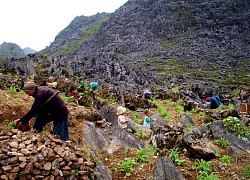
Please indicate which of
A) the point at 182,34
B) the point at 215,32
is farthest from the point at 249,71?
the point at 182,34

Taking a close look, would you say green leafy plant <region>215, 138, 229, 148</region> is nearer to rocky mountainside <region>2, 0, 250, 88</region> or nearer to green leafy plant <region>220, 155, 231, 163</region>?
green leafy plant <region>220, 155, 231, 163</region>

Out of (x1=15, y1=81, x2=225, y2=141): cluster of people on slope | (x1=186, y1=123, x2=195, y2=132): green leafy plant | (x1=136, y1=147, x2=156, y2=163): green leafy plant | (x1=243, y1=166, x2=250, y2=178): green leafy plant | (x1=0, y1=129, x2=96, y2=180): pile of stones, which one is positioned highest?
(x1=15, y1=81, x2=225, y2=141): cluster of people on slope

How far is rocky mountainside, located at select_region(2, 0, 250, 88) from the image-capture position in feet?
256

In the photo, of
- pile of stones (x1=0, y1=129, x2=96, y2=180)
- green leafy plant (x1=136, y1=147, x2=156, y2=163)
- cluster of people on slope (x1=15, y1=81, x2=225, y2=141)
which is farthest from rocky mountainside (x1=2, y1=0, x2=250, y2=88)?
pile of stones (x1=0, y1=129, x2=96, y2=180)

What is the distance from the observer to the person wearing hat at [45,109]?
A: 668 cm

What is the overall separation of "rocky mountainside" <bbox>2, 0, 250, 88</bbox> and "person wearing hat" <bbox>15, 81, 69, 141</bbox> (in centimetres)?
5236

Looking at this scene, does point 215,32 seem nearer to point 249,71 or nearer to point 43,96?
point 249,71

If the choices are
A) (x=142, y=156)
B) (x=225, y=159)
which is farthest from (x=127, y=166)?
(x=225, y=159)

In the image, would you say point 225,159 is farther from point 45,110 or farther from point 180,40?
point 180,40

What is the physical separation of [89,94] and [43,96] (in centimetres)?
905

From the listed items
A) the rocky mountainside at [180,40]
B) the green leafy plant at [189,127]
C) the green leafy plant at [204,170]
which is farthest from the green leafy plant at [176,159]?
the rocky mountainside at [180,40]

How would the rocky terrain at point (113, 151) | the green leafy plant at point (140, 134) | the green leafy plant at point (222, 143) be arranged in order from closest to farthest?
the rocky terrain at point (113, 151) → the green leafy plant at point (222, 143) → the green leafy plant at point (140, 134)

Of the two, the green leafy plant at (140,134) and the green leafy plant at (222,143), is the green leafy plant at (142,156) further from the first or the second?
the green leafy plant at (222,143)

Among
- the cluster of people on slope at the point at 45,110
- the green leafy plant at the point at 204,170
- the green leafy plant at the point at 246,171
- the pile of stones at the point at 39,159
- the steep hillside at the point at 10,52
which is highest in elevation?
the steep hillside at the point at 10,52
